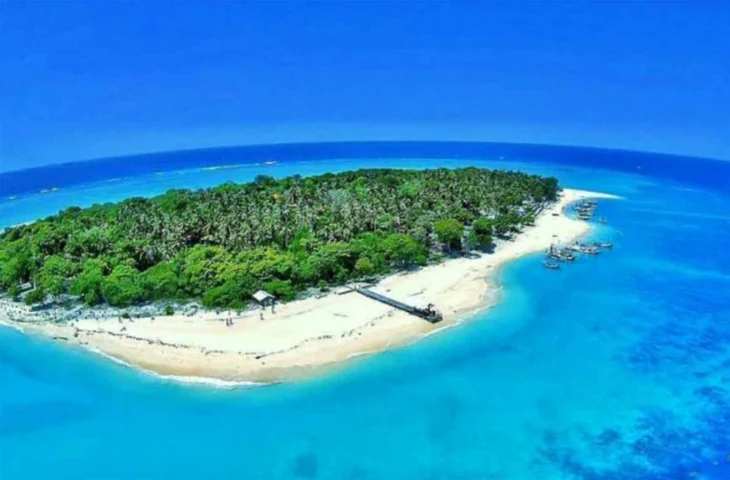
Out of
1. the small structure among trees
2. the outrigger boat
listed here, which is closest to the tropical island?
the small structure among trees

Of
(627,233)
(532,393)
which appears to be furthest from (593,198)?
(532,393)

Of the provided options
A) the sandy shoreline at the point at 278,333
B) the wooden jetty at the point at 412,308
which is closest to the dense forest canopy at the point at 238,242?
the sandy shoreline at the point at 278,333

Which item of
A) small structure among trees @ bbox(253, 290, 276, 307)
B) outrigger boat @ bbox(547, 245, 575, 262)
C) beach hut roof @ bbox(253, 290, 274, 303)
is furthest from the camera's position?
outrigger boat @ bbox(547, 245, 575, 262)

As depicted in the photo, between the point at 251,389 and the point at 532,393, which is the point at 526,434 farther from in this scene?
the point at 251,389

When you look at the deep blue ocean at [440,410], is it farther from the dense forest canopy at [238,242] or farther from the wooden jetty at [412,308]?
the dense forest canopy at [238,242]

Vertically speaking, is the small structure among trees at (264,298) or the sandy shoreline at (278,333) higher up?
the small structure among trees at (264,298)

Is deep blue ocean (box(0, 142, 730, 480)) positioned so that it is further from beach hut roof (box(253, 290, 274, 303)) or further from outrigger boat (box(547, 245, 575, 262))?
outrigger boat (box(547, 245, 575, 262))
